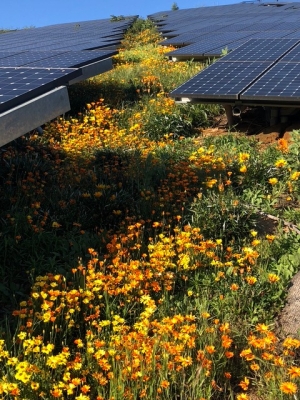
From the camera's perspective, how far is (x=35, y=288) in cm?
380

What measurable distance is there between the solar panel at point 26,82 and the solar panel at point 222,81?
176 cm

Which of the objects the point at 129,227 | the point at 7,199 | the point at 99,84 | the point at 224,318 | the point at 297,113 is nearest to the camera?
the point at 224,318

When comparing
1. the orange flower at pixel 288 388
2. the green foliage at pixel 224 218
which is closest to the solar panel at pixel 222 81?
the green foliage at pixel 224 218

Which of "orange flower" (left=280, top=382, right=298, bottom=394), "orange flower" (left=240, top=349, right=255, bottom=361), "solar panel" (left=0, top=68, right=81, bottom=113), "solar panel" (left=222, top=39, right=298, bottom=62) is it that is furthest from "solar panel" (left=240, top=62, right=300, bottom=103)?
"orange flower" (left=280, top=382, right=298, bottom=394)

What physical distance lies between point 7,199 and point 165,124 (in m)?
3.37

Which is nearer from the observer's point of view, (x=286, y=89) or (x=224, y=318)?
(x=224, y=318)

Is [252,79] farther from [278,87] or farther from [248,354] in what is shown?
[248,354]

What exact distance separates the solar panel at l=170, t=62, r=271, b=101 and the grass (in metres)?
0.65

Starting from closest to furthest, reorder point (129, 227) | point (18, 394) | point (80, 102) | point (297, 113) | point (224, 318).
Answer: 1. point (18, 394)
2. point (224, 318)
3. point (129, 227)
4. point (297, 113)
5. point (80, 102)

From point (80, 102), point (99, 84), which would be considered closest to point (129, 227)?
point (80, 102)

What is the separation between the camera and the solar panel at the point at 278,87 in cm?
680

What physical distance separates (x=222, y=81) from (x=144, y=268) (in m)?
4.44

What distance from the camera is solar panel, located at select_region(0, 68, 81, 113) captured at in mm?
4617

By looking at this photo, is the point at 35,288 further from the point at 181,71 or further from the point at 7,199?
the point at 181,71
